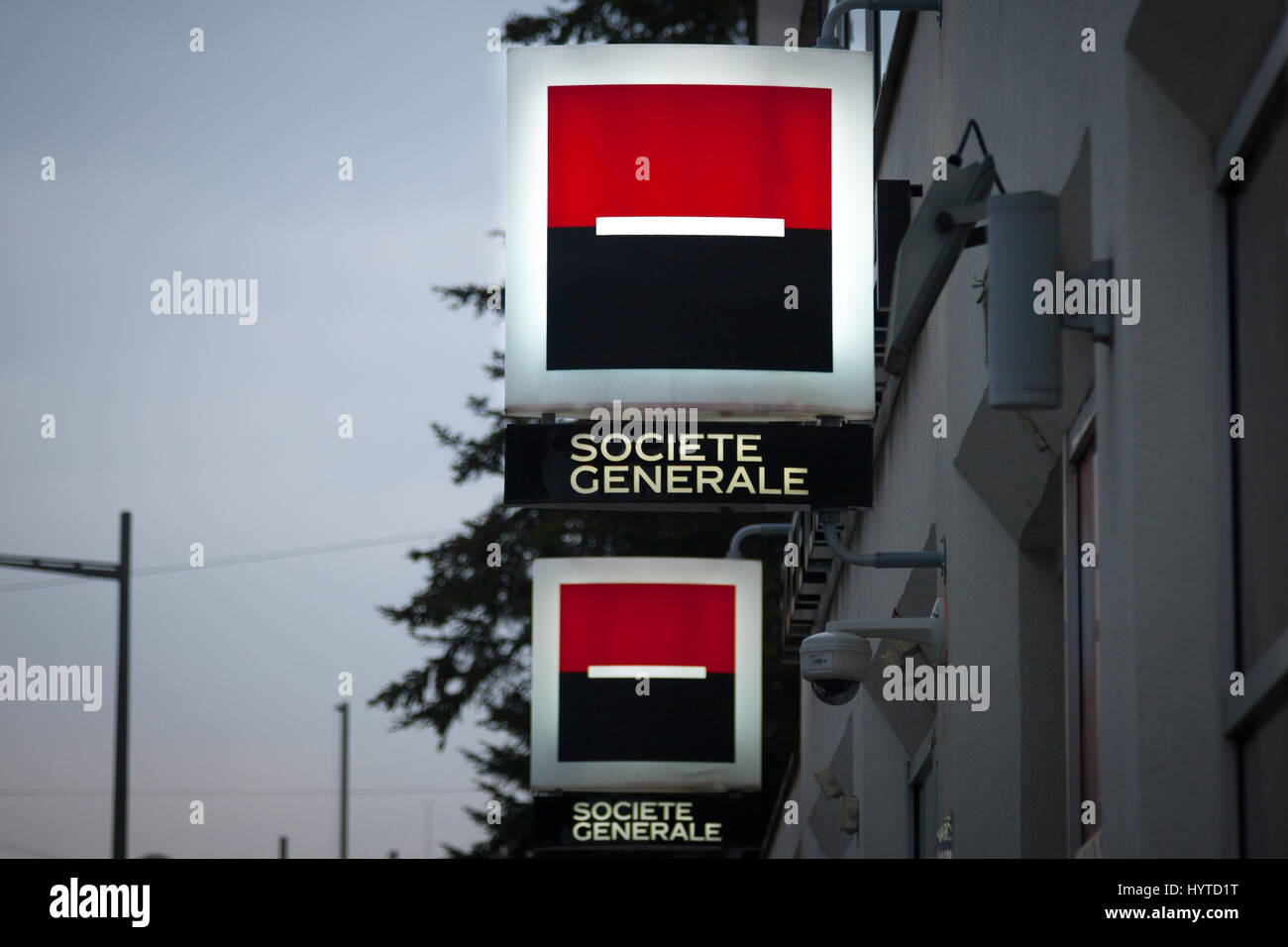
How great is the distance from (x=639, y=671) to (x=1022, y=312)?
9899 mm

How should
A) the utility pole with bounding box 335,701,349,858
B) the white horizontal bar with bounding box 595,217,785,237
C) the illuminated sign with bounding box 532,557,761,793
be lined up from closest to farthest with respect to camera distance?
the white horizontal bar with bounding box 595,217,785,237
the illuminated sign with bounding box 532,557,761,793
the utility pole with bounding box 335,701,349,858

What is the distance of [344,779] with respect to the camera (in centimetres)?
5897

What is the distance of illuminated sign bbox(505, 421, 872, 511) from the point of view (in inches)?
307

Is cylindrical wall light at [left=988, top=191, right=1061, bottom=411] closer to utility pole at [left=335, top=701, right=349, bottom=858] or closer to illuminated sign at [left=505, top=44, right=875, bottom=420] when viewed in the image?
illuminated sign at [left=505, top=44, right=875, bottom=420]

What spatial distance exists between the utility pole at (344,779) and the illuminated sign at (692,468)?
155 feet

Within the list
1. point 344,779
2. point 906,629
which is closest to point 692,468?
point 906,629

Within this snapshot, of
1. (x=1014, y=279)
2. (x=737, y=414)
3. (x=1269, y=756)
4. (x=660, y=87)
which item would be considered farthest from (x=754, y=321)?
(x=1269, y=756)

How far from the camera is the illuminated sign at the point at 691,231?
827 cm

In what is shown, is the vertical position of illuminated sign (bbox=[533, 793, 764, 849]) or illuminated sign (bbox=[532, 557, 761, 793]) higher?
illuminated sign (bbox=[532, 557, 761, 793])

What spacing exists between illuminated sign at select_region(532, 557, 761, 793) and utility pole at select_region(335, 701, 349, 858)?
3982 cm

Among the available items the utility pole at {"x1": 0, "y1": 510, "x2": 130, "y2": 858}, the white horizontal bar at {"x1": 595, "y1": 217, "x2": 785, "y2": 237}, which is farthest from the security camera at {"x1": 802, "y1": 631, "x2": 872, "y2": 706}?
the utility pole at {"x1": 0, "y1": 510, "x2": 130, "y2": 858}

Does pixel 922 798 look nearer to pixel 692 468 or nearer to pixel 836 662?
pixel 836 662

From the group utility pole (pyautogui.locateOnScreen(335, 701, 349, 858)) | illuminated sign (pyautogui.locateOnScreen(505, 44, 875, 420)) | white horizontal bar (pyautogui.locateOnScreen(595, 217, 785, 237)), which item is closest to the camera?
illuminated sign (pyautogui.locateOnScreen(505, 44, 875, 420))
